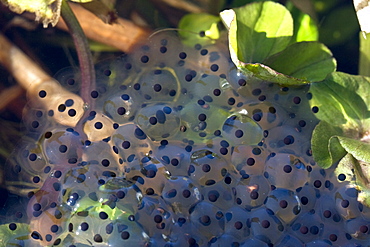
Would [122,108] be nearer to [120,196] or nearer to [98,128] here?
[98,128]

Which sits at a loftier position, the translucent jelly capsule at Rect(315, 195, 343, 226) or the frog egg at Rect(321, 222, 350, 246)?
the translucent jelly capsule at Rect(315, 195, 343, 226)

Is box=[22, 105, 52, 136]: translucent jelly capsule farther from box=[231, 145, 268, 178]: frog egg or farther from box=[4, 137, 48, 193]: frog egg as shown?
box=[231, 145, 268, 178]: frog egg

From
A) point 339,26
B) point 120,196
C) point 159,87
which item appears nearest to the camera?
point 120,196

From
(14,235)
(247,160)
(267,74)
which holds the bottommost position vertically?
(14,235)

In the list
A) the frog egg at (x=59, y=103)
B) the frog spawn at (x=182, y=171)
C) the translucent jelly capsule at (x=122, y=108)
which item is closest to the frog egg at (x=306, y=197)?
the frog spawn at (x=182, y=171)

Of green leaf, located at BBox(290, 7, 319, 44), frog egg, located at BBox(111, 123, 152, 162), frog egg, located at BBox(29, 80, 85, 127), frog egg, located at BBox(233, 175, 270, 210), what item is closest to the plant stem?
frog egg, located at BBox(29, 80, 85, 127)

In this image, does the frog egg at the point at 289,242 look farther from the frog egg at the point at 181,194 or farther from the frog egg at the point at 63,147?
the frog egg at the point at 63,147

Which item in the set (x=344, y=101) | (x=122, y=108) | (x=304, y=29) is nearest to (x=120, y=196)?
(x=122, y=108)
